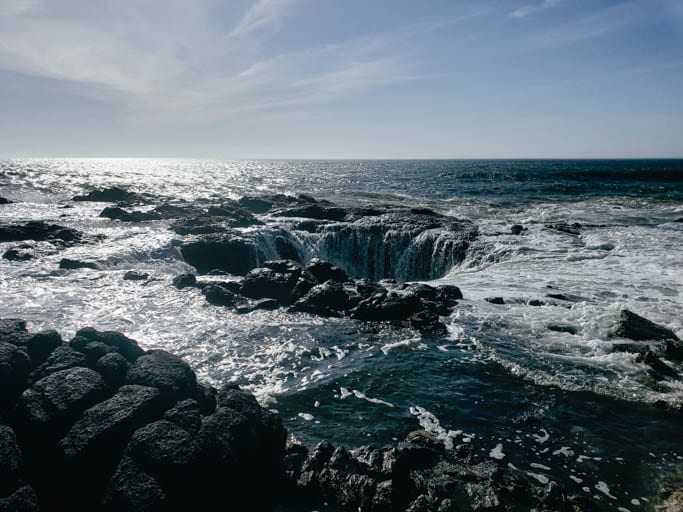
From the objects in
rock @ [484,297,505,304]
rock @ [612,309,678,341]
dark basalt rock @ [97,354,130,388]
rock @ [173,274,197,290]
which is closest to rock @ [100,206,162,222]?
rock @ [173,274,197,290]

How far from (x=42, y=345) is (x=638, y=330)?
16.4 meters

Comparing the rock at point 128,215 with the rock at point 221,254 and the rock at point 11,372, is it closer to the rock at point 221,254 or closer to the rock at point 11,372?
the rock at point 221,254

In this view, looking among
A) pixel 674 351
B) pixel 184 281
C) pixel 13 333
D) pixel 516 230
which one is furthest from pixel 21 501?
pixel 516 230

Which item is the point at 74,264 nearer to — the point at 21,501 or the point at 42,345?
the point at 42,345

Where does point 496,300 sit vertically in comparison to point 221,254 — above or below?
below

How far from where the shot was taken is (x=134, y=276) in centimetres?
1980

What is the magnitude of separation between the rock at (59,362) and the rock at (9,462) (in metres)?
1.80

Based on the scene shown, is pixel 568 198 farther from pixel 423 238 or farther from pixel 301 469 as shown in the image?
pixel 301 469

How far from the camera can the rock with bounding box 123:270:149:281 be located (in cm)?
1970

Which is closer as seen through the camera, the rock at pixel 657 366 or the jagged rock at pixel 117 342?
the jagged rock at pixel 117 342

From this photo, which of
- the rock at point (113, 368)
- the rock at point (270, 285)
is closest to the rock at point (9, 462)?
the rock at point (113, 368)

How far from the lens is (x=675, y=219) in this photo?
37938mm

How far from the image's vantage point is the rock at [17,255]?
71.1 feet

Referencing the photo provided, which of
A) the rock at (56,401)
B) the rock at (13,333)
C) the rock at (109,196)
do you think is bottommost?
the rock at (56,401)
